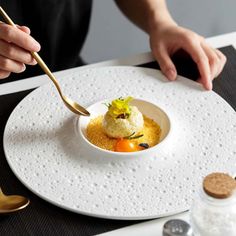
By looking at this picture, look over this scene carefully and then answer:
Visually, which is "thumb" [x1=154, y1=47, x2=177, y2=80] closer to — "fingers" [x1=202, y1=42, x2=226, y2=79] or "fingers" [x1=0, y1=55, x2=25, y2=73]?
"fingers" [x1=202, y1=42, x2=226, y2=79]

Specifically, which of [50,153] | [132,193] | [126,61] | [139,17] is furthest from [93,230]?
[139,17]

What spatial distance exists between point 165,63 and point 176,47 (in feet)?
0.23

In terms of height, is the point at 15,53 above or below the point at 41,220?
above

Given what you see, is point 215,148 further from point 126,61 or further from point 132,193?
point 126,61

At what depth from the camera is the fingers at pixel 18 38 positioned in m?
1.09

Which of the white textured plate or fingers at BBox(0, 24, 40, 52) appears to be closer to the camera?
the white textured plate

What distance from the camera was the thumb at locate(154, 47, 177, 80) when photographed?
1.23 m

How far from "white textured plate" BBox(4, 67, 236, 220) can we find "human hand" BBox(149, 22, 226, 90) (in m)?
0.03

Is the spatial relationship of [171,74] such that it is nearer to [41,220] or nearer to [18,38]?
[18,38]

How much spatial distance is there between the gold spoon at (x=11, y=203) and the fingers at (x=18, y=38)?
11.1 inches

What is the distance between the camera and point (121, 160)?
3.36 feet

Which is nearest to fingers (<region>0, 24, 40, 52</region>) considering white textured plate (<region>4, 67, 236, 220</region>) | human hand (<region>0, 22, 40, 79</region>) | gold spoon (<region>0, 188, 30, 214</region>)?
human hand (<region>0, 22, 40, 79</region>)

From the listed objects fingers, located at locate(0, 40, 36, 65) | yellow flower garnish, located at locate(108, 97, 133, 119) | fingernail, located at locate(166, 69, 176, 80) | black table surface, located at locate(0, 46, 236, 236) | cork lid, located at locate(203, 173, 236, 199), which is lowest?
black table surface, located at locate(0, 46, 236, 236)

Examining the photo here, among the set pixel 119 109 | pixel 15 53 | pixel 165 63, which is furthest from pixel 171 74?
pixel 15 53
